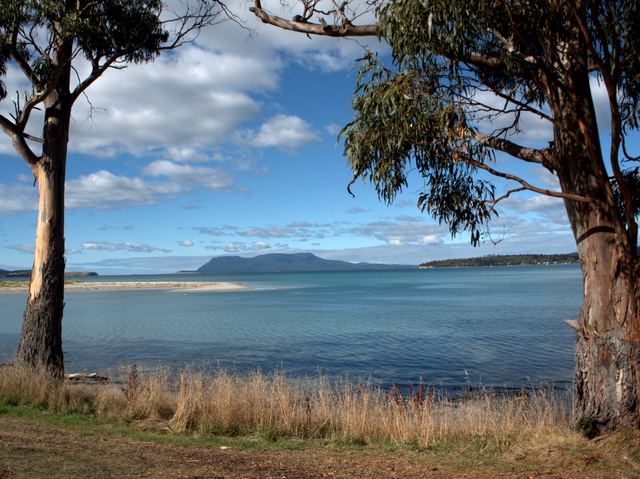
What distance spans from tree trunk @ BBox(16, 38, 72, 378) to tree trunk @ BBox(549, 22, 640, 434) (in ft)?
26.0

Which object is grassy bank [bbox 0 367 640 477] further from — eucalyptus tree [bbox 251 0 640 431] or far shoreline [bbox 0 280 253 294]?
far shoreline [bbox 0 280 253 294]

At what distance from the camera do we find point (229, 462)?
487 centimetres

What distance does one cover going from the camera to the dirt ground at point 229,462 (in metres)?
4.21

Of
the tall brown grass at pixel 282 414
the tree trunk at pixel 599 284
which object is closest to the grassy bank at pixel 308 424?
the tall brown grass at pixel 282 414

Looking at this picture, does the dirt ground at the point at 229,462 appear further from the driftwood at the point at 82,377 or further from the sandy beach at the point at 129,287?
the sandy beach at the point at 129,287

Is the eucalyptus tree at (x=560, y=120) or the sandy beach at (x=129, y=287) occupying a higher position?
the eucalyptus tree at (x=560, y=120)

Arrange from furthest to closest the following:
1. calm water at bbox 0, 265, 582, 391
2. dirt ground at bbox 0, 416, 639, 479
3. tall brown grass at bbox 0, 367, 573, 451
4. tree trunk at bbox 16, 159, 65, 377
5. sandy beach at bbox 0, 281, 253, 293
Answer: sandy beach at bbox 0, 281, 253, 293 < calm water at bbox 0, 265, 582, 391 < tree trunk at bbox 16, 159, 65, 377 < tall brown grass at bbox 0, 367, 573, 451 < dirt ground at bbox 0, 416, 639, 479

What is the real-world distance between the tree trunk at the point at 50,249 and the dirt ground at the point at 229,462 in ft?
8.96

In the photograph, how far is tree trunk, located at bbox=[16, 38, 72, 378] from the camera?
26.6 feet

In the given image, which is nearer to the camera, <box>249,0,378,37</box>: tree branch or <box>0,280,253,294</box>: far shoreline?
<box>249,0,378,37</box>: tree branch

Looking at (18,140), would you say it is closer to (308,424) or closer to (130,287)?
(308,424)

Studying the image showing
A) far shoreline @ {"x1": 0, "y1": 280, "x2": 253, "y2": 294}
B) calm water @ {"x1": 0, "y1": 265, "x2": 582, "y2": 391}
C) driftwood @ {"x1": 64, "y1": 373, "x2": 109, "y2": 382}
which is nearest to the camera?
driftwood @ {"x1": 64, "y1": 373, "x2": 109, "y2": 382}

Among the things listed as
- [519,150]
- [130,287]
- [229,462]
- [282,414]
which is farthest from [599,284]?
[130,287]

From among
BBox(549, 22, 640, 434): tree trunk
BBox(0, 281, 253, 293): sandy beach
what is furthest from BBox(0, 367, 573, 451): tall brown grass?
BBox(0, 281, 253, 293): sandy beach
